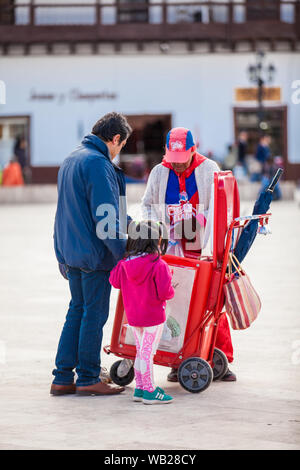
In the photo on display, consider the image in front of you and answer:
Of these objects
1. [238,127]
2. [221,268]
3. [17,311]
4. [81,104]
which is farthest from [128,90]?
[221,268]

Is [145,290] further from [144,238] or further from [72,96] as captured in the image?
[72,96]

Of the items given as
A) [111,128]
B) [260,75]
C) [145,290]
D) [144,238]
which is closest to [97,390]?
[145,290]

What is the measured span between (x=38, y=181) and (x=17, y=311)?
30.0 metres

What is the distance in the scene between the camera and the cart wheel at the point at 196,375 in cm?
558

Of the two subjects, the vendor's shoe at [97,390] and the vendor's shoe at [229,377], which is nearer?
the vendor's shoe at [97,390]

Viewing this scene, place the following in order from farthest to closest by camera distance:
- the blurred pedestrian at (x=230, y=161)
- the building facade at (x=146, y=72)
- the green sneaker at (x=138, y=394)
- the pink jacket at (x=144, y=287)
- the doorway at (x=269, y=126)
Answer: the doorway at (x=269, y=126)
the building facade at (x=146, y=72)
the blurred pedestrian at (x=230, y=161)
the green sneaker at (x=138, y=394)
the pink jacket at (x=144, y=287)

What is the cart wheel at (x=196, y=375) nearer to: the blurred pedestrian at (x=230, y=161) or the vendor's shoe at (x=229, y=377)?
the vendor's shoe at (x=229, y=377)

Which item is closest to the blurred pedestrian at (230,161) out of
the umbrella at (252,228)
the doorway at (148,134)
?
the doorway at (148,134)

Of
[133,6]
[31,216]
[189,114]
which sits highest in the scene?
[133,6]

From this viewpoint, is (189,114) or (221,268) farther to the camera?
(189,114)

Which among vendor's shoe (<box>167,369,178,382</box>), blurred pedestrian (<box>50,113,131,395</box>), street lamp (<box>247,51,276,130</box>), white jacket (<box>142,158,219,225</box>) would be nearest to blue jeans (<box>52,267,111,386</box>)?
blurred pedestrian (<box>50,113,131,395</box>)

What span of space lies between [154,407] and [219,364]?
803 mm

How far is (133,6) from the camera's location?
37.2 meters

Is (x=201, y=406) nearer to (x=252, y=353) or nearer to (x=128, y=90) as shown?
(x=252, y=353)
